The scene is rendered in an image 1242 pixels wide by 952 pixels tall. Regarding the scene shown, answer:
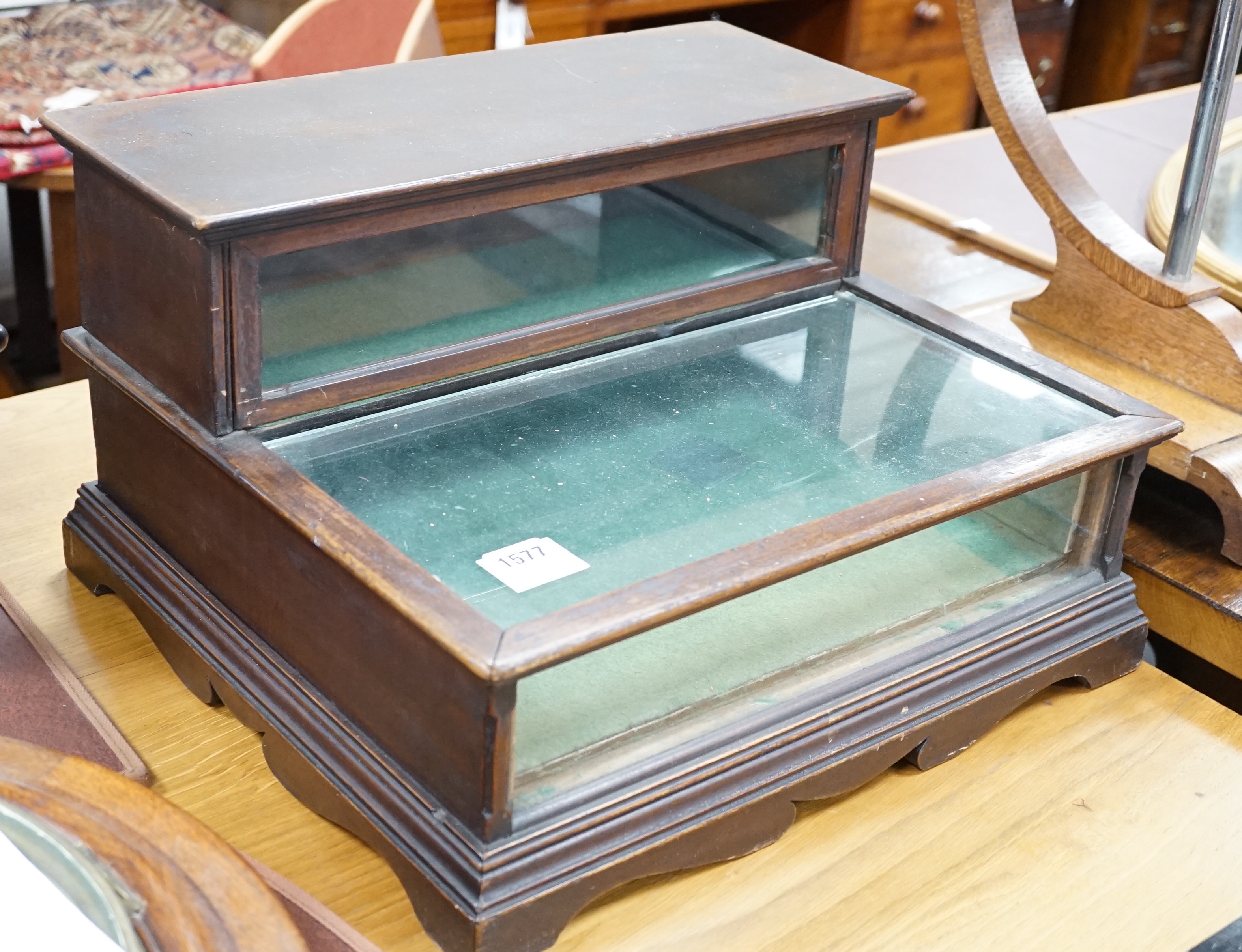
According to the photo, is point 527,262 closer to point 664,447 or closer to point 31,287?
point 664,447

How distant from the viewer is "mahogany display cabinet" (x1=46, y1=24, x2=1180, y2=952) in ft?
3.15

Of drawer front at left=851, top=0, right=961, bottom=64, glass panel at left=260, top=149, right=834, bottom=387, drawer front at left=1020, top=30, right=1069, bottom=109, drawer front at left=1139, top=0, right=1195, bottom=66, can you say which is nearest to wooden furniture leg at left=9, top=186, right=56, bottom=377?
glass panel at left=260, top=149, right=834, bottom=387

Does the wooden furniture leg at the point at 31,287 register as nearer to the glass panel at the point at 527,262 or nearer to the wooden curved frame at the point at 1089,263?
the glass panel at the point at 527,262

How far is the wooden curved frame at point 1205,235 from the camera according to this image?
1632mm

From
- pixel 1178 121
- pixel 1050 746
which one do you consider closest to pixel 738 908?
pixel 1050 746

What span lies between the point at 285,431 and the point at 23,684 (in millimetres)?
309

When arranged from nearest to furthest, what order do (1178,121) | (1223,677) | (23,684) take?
(23,684) < (1223,677) < (1178,121)

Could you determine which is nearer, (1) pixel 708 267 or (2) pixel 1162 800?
(2) pixel 1162 800

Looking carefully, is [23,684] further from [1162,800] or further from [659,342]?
[1162,800]

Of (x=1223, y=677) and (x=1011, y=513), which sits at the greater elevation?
(x=1011, y=513)

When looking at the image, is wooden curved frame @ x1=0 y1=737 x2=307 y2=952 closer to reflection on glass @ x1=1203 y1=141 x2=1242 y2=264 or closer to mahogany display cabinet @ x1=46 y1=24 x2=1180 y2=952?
mahogany display cabinet @ x1=46 y1=24 x2=1180 y2=952

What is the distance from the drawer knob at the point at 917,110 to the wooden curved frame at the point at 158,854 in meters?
3.15

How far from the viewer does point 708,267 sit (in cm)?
133

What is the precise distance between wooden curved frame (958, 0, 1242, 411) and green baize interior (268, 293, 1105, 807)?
28cm
